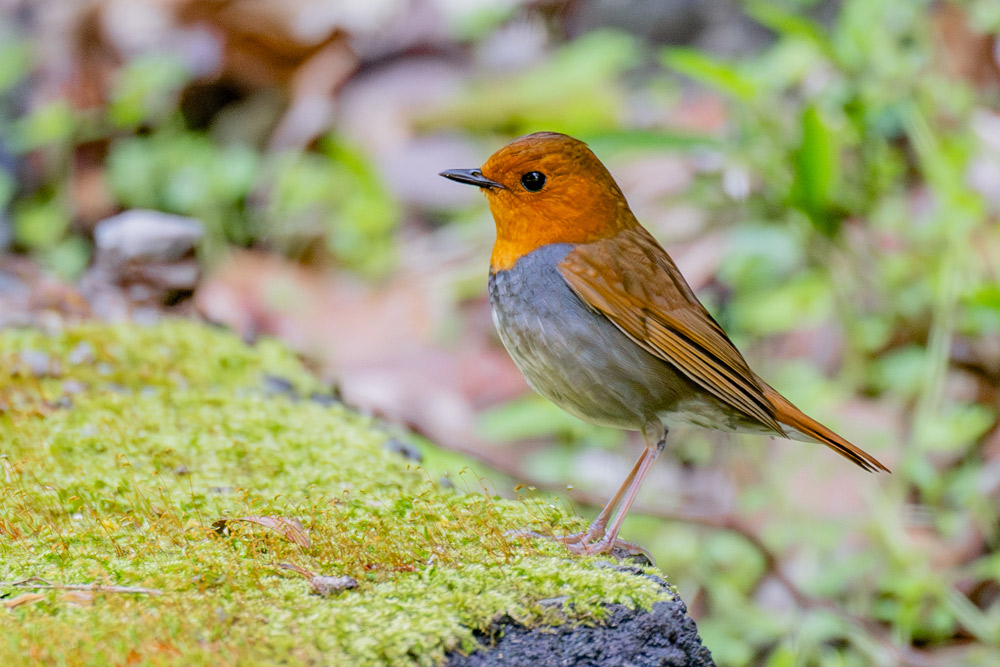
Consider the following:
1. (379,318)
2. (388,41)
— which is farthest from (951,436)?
(388,41)

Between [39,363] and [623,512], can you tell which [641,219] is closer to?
[39,363]

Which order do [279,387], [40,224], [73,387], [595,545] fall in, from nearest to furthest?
[595,545] < [73,387] < [279,387] < [40,224]

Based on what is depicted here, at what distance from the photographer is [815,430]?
2.38m

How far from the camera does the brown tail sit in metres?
2.35

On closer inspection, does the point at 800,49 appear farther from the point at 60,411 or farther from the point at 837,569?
the point at 60,411

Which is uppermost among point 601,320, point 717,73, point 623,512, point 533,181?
point 717,73

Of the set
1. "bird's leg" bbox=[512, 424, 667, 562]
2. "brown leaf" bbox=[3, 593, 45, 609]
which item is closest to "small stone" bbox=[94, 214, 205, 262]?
"bird's leg" bbox=[512, 424, 667, 562]

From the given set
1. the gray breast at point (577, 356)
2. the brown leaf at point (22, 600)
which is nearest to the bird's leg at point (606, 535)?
the gray breast at point (577, 356)

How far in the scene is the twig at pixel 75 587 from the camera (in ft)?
5.48

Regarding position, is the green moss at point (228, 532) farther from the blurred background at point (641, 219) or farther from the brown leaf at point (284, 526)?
the blurred background at point (641, 219)

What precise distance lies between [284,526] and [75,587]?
39 centimetres

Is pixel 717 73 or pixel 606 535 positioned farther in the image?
pixel 717 73

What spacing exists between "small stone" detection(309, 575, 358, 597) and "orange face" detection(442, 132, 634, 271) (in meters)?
0.98

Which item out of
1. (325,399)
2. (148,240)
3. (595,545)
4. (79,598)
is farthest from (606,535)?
(148,240)
